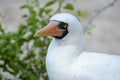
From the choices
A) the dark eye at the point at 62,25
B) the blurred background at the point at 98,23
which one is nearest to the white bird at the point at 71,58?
the dark eye at the point at 62,25

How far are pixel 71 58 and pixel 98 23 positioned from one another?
3.17m

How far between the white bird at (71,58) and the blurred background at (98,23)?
7.52 feet

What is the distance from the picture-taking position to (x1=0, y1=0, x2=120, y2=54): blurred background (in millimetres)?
5082

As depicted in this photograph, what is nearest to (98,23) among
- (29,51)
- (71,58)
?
(29,51)

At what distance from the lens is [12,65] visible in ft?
9.43

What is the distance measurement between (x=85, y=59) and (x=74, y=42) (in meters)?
0.10

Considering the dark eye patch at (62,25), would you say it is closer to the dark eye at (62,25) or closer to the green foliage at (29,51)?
the dark eye at (62,25)

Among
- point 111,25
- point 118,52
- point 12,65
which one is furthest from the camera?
point 111,25

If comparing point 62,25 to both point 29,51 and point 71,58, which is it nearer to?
point 71,58

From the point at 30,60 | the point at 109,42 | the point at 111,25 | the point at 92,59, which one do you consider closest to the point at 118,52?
the point at 109,42

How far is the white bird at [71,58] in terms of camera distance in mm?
2363

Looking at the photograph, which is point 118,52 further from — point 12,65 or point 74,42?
point 74,42

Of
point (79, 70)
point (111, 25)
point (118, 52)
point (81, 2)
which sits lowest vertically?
point (79, 70)

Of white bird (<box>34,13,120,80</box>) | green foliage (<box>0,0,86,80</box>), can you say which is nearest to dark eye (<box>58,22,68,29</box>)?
white bird (<box>34,13,120,80</box>)
